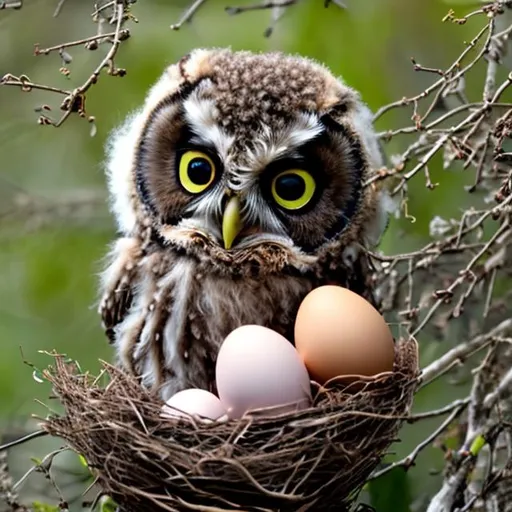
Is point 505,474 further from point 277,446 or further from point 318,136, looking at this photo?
point 318,136

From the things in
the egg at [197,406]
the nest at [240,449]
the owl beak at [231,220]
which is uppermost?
the owl beak at [231,220]

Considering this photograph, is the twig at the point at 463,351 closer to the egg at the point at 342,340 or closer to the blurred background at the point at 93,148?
the blurred background at the point at 93,148

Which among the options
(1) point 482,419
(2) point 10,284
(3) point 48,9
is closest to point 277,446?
(1) point 482,419

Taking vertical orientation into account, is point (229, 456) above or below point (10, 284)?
below

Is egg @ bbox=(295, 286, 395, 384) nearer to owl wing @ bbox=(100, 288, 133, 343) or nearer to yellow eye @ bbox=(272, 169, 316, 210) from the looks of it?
yellow eye @ bbox=(272, 169, 316, 210)

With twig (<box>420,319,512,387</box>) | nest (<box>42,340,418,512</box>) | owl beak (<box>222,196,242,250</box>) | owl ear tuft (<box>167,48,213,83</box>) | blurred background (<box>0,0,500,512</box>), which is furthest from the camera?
blurred background (<box>0,0,500,512</box>)

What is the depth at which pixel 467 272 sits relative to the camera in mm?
1540

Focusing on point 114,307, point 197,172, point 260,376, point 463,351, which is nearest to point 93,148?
point 114,307

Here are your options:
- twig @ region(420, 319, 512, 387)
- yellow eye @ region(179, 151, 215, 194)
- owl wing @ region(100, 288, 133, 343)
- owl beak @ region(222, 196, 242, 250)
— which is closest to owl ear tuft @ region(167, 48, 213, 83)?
yellow eye @ region(179, 151, 215, 194)

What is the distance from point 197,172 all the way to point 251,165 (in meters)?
0.12

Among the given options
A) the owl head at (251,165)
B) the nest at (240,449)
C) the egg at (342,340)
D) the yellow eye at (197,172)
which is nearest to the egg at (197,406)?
the nest at (240,449)

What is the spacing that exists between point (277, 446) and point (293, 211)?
467 millimetres

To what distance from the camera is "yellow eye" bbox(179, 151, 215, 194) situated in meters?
1.55

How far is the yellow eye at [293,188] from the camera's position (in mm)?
1569
